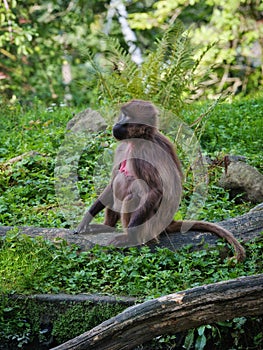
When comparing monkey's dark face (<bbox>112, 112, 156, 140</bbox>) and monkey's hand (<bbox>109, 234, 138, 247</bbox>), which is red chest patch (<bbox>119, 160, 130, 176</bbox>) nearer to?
monkey's dark face (<bbox>112, 112, 156, 140</bbox>)

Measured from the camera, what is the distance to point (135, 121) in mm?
6320

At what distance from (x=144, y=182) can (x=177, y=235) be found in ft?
2.08

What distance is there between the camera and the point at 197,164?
8.18 m

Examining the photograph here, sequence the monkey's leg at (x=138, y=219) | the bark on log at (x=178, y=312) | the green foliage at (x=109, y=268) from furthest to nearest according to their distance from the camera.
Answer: the monkey's leg at (x=138, y=219) → the green foliage at (x=109, y=268) → the bark on log at (x=178, y=312)

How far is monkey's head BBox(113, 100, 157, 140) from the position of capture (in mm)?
6312

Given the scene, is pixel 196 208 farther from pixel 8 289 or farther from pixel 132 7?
pixel 132 7

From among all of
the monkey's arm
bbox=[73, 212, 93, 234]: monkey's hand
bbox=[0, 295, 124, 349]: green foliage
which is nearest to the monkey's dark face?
the monkey's arm

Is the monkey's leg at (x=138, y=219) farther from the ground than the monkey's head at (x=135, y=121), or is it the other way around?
the monkey's head at (x=135, y=121)

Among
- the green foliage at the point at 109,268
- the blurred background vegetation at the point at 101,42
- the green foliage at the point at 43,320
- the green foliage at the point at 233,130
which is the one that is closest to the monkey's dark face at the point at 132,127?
the green foliage at the point at 109,268

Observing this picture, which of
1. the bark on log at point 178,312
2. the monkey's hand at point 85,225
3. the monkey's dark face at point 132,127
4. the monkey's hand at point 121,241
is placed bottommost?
the monkey's hand at point 85,225

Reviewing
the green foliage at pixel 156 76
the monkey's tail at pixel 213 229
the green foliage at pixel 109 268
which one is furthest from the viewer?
the green foliage at pixel 156 76

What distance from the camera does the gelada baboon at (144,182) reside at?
6.12 m

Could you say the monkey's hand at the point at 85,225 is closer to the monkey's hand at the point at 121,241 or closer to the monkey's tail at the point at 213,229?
the monkey's hand at the point at 121,241

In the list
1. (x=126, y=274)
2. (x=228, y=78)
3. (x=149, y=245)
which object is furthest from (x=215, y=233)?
(x=228, y=78)
